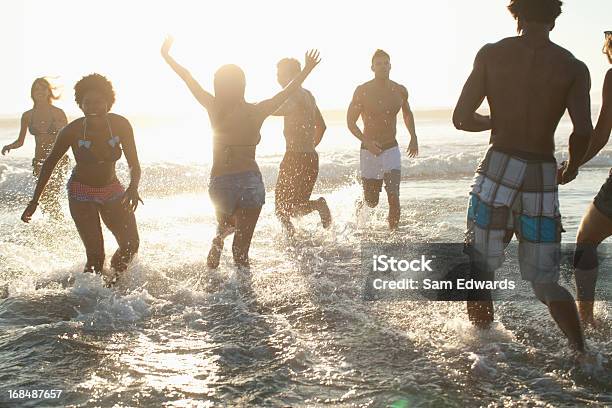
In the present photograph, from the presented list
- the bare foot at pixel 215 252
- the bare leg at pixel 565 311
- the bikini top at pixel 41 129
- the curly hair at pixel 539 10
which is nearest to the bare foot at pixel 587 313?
the bare leg at pixel 565 311

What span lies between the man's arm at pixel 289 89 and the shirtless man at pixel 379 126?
2.46 meters

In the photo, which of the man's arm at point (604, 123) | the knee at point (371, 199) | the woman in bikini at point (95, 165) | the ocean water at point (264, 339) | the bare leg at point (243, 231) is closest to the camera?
the ocean water at point (264, 339)

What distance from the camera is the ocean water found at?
11.0 ft

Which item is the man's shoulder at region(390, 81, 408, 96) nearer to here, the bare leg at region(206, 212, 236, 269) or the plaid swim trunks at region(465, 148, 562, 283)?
→ the bare leg at region(206, 212, 236, 269)

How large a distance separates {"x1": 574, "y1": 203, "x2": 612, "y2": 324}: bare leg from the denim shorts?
104 inches

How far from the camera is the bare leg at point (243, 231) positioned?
5.47 m

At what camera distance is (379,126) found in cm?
795

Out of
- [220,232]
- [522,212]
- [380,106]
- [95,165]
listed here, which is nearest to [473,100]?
[522,212]

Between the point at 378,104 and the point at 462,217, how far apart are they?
2567mm

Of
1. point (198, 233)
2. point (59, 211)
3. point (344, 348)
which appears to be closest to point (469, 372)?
point (344, 348)

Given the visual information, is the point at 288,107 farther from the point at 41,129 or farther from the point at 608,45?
the point at 608,45

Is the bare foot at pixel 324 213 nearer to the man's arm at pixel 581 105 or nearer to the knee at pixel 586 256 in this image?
the knee at pixel 586 256

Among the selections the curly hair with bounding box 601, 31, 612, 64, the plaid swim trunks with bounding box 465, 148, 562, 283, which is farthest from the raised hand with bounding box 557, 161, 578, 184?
the curly hair with bounding box 601, 31, 612, 64

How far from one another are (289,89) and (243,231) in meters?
1.33
